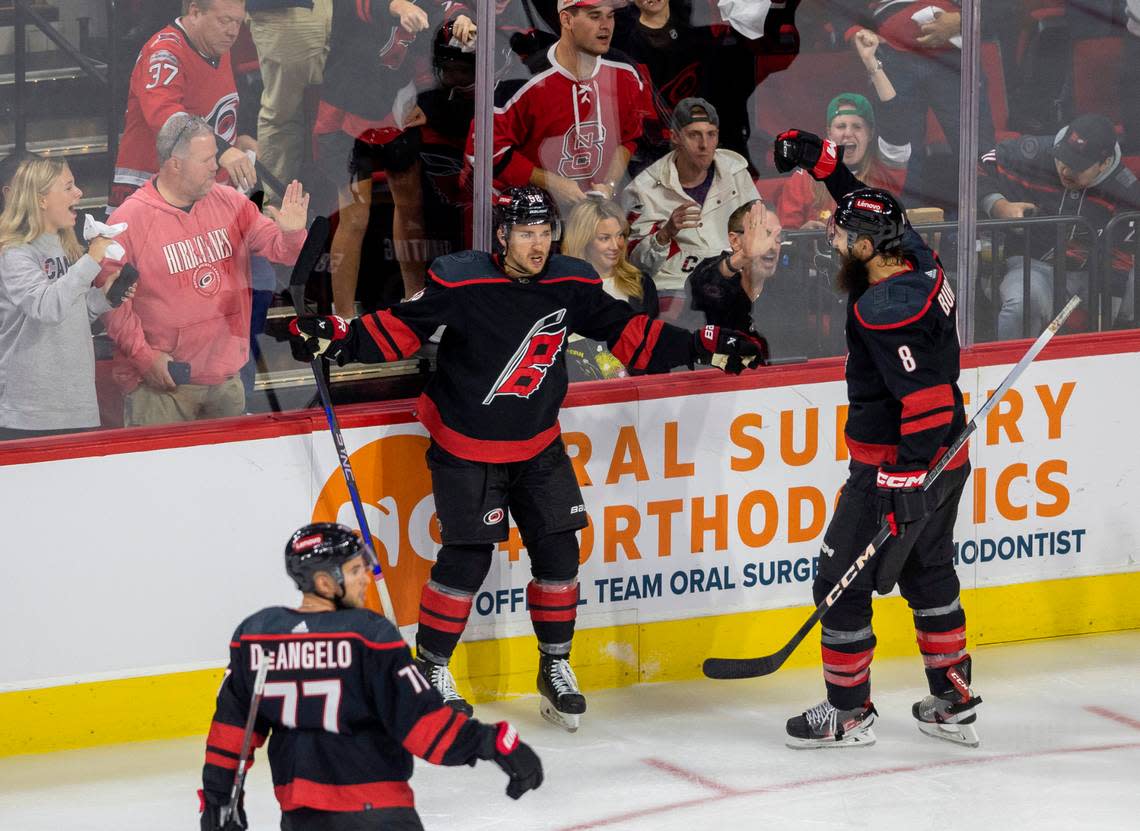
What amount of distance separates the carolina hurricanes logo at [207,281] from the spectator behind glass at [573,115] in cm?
74

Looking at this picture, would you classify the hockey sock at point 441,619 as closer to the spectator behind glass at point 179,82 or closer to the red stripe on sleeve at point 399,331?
the red stripe on sleeve at point 399,331

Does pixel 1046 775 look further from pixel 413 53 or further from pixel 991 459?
pixel 413 53

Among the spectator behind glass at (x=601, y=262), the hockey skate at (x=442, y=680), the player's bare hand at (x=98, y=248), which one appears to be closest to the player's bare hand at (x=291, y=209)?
the player's bare hand at (x=98, y=248)

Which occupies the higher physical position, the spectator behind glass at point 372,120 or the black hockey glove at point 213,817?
the spectator behind glass at point 372,120

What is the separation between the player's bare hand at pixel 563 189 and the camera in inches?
196

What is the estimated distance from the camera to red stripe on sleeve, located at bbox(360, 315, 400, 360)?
4.56 m

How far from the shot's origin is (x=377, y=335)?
15.0 feet

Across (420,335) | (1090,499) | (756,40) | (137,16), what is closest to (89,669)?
(420,335)

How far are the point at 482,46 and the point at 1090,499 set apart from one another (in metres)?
2.25

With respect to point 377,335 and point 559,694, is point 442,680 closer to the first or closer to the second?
point 559,694

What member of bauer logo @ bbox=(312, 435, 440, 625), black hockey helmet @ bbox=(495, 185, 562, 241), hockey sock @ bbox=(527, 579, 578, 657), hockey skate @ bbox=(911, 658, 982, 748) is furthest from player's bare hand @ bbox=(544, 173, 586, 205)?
hockey skate @ bbox=(911, 658, 982, 748)

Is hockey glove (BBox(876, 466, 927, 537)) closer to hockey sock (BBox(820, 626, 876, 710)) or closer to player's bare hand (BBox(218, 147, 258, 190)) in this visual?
hockey sock (BBox(820, 626, 876, 710))

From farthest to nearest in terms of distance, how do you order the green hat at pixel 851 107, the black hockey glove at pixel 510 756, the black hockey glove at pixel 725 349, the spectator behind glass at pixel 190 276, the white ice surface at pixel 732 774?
1. the green hat at pixel 851 107
2. the black hockey glove at pixel 725 349
3. the spectator behind glass at pixel 190 276
4. the white ice surface at pixel 732 774
5. the black hockey glove at pixel 510 756

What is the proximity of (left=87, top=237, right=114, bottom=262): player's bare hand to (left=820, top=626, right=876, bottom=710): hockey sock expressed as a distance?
1.97 meters
